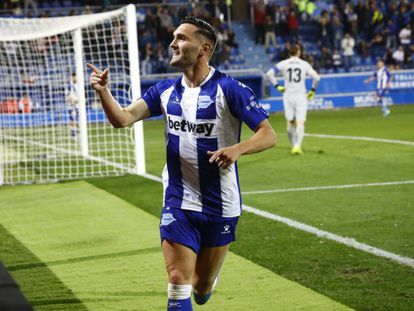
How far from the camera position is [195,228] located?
16.8 ft

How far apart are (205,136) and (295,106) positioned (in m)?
12.1

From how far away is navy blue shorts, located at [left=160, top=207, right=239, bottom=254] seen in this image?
5.00 meters

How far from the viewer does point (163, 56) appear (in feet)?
107

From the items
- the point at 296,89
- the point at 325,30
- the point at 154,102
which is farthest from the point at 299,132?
the point at 325,30

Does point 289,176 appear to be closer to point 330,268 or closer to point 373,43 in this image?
point 330,268

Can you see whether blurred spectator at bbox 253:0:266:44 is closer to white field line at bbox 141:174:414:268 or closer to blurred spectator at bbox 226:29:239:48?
blurred spectator at bbox 226:29:239:48

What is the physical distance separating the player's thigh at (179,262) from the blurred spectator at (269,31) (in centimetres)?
3068

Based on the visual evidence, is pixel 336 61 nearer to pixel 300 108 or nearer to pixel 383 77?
pixel 383 77

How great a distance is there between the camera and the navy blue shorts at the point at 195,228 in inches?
197

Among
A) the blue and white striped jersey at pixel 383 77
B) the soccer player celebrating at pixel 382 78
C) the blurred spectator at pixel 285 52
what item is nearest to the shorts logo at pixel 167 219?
the soccer player celebrating at pixel 382 78

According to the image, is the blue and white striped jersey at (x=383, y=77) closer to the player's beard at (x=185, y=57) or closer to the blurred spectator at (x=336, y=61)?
the blurred spectator at (x=336, y=61)

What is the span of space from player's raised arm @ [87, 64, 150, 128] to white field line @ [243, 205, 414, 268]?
3.13m

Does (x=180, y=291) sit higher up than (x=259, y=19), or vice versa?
(x=259, y=19)

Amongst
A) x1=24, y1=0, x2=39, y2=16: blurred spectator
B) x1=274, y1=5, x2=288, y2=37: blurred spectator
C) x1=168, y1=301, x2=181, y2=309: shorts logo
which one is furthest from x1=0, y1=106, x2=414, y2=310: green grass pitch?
x1=274, y1=5, x2=288, y2=37: blurred spectator
